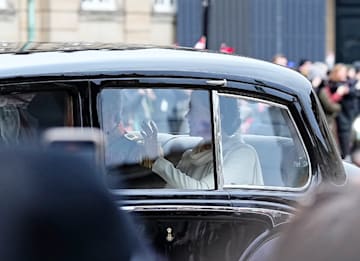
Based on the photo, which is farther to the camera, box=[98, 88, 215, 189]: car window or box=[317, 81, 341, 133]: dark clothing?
box=[317, 81, 341, 133]: dark clothing

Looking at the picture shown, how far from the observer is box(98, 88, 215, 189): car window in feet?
14.4

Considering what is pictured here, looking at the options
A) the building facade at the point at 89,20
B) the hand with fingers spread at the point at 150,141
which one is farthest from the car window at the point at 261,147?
the building facade at the point at 89,20

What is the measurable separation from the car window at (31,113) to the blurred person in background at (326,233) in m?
2.26

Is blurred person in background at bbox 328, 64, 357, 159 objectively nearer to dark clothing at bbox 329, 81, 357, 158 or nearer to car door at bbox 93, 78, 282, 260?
dark clothing at bbox 329, 81, 357, 158

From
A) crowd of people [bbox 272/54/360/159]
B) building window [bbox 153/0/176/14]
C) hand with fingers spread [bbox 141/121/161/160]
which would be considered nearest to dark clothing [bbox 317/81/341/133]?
crowd of people [bbox 272/54/360/159]

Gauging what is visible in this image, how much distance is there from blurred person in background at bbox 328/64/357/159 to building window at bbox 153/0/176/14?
590 centimetres

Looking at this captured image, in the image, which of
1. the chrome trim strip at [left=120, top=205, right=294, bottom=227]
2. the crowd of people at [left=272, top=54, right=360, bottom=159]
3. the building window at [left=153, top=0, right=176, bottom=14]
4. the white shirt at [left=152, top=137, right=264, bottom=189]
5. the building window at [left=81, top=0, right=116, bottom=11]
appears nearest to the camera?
the chrome trim strip at [left=120, top=205, right=294, bottom=227]

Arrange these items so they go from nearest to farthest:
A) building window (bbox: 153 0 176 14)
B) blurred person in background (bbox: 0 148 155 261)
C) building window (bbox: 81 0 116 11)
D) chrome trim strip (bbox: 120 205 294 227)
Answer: blurred person in background (bbox: 0 148 155 261)
chrome trim strip (bbox: 120 205 294 227)
building window (bbox: 81 0 116 11)
building window (bbox: 153 0 176 14)

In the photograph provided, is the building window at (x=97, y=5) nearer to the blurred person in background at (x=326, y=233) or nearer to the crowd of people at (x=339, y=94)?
the crowd of people at (x=339, y=94)

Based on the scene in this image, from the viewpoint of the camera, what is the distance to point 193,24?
19.2m

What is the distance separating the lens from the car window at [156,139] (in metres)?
4.38

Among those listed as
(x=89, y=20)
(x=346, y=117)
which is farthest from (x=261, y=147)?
(x=89, y=20)

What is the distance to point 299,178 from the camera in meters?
4.67

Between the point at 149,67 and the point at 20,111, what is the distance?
23.0 inches
